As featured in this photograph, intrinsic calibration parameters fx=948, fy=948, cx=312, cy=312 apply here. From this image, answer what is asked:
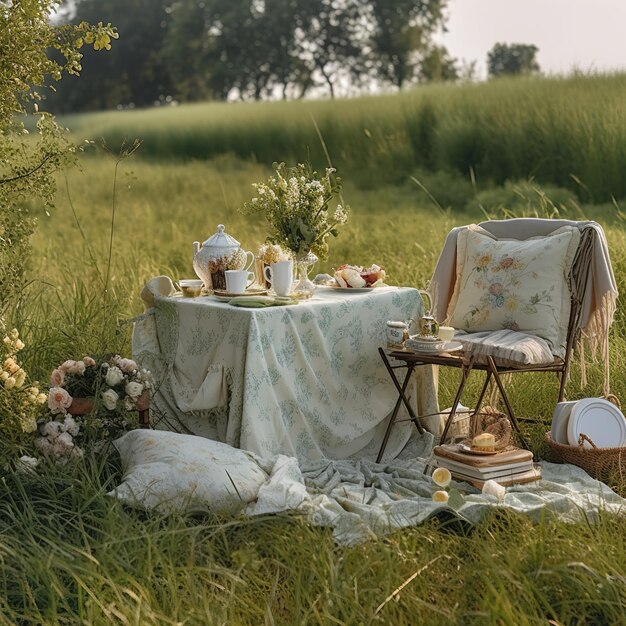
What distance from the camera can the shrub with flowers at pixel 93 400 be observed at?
11.8ft

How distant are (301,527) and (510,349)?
1.25 meters

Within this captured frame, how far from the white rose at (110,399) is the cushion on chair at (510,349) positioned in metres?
1.42

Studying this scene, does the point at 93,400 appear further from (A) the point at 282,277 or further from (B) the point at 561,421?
(B) the point at 561,421

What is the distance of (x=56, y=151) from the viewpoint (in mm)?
3654

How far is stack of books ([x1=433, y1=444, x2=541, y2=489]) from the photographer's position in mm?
3523

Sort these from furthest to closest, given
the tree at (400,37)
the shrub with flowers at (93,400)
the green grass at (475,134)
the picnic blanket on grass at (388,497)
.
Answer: the tree at (400,37)
the green grass at (475,134)
the shrub with flowers at (93,400)
the picnic blanket on grass at (388,497)

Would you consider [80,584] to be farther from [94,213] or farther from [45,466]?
[94,213]

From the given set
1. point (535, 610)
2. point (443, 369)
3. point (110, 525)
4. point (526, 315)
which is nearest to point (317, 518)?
point (110, 525)

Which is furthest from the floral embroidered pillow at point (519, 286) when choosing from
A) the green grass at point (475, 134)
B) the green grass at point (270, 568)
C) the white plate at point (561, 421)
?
the green grass at point (475, 134)

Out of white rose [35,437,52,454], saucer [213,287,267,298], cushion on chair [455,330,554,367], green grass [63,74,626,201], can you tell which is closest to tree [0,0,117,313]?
white rose [35,437,52,454]

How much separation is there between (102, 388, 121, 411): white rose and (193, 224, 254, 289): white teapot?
0.65 meters

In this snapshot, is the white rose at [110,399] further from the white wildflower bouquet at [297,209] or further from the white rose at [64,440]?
the white wildflower bouquet at [297,209]

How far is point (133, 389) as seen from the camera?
12.1ft

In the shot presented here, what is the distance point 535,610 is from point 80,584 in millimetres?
1170
